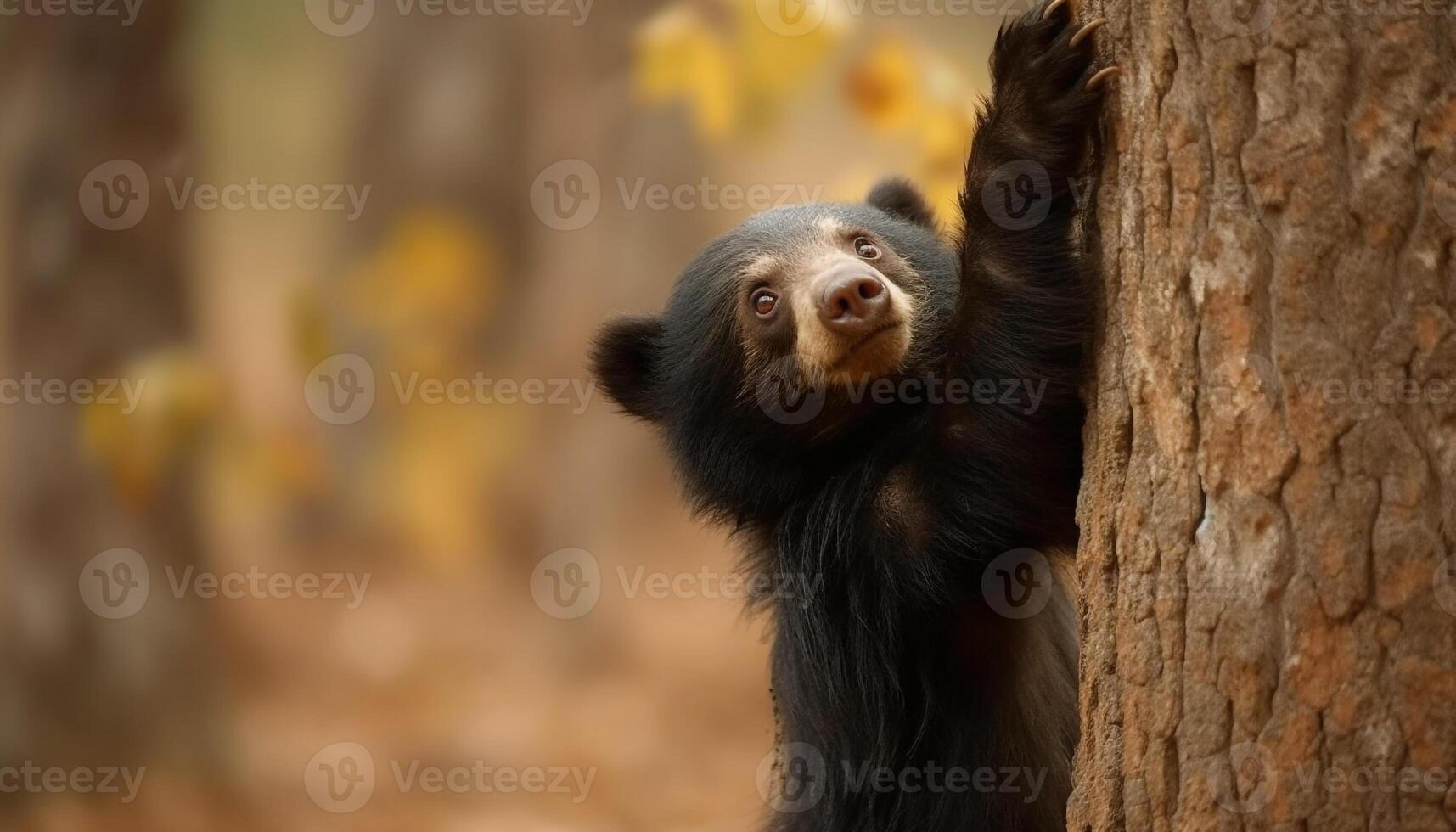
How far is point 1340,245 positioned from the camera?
2709 mm

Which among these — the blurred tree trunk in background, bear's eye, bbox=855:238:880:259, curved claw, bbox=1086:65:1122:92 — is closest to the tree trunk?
curved claw, bbox=1086:65:1122:92

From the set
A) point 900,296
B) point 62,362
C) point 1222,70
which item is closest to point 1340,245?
point 1222,70

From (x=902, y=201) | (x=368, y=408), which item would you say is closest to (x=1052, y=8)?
(x=902, y=201)

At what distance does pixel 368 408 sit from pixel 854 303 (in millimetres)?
6718

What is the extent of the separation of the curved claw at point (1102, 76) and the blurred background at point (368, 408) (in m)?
6.01

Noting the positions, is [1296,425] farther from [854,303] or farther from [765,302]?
[765,302]

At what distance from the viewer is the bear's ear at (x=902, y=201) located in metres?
5.22

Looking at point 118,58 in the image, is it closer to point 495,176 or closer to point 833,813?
point 495,176

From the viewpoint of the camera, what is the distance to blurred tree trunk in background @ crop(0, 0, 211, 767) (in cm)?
Answer: 955

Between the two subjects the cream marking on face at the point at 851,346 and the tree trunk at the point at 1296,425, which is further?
the cream marking on face at the point at 851,346

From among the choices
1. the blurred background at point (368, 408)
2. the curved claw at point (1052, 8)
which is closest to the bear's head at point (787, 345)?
the curved claw at point (1052, 8)

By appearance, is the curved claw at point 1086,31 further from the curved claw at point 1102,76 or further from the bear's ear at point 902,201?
the bear's ear at point 902,201

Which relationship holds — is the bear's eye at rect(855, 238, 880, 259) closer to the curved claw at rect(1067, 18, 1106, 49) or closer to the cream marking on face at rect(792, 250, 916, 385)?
the cream marking on face at rect(792, 250, 916, 385)

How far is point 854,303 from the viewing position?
4191 mm
